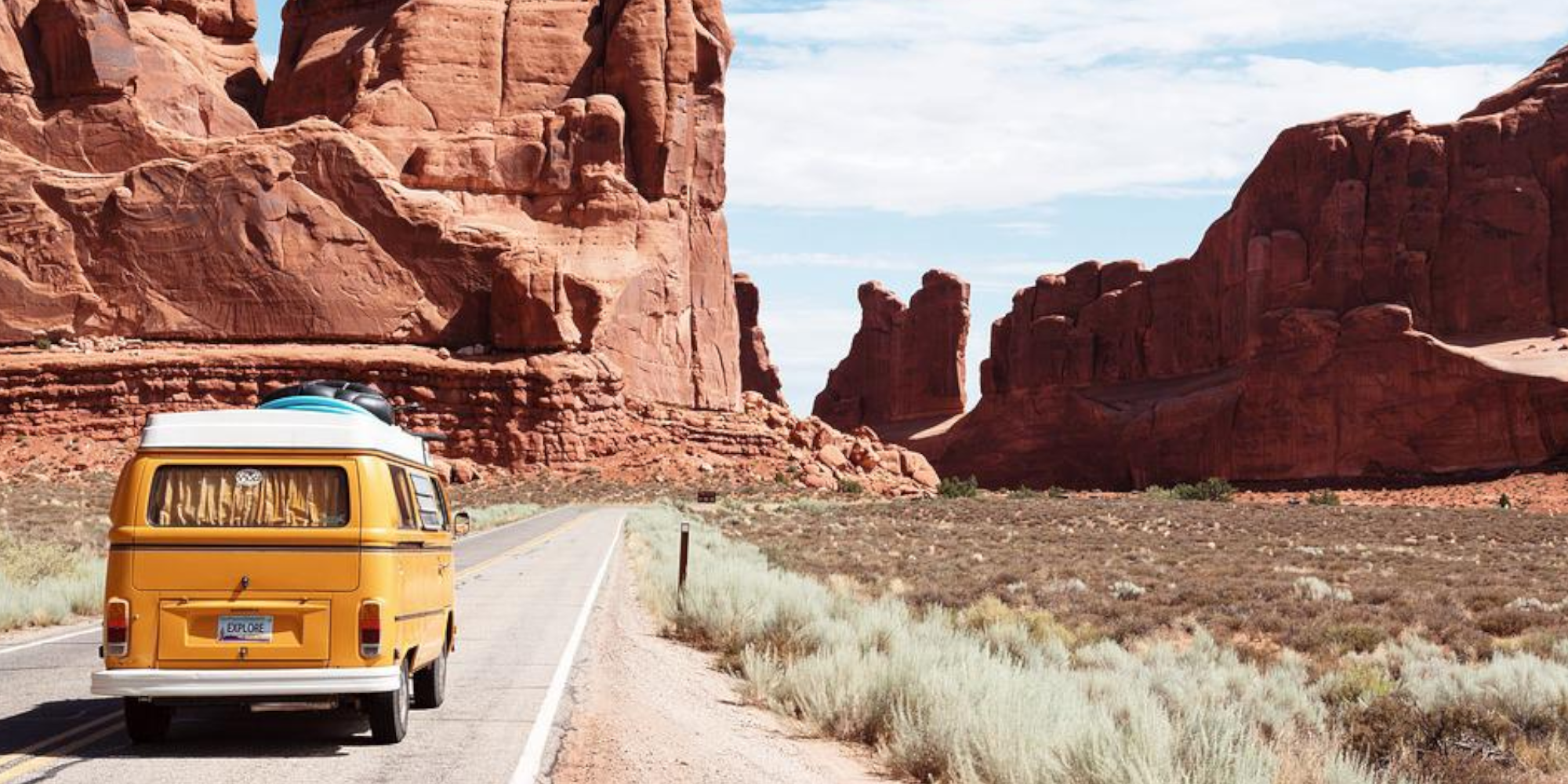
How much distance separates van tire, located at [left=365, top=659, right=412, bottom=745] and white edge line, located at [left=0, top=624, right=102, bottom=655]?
22.4 ft

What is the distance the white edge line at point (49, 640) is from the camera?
14.9 m

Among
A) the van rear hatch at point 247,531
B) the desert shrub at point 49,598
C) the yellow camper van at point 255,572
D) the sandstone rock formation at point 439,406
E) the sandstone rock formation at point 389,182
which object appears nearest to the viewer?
the yellow camper van at point 255,572

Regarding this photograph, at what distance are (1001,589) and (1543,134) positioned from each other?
8584 centimetres

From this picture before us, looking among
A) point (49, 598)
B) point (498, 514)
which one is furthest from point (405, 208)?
point (49, 598)

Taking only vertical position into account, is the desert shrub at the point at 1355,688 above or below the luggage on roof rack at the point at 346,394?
below

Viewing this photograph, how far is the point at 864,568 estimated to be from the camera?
29188 millimetres

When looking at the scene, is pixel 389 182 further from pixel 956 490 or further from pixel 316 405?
pixel 316 405

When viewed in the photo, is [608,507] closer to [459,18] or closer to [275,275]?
[275,275]

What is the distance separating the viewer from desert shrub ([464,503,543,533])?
45844 mm

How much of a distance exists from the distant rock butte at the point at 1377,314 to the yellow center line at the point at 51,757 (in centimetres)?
8808

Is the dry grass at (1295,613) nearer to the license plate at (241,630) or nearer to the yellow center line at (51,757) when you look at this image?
the license plate at (241,630)

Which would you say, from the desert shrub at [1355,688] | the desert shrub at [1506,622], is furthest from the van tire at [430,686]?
the desert shrub at [1506,622]

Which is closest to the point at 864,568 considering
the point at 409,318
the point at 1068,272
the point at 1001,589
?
the point at 1001,589

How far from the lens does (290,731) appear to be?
1041cm
